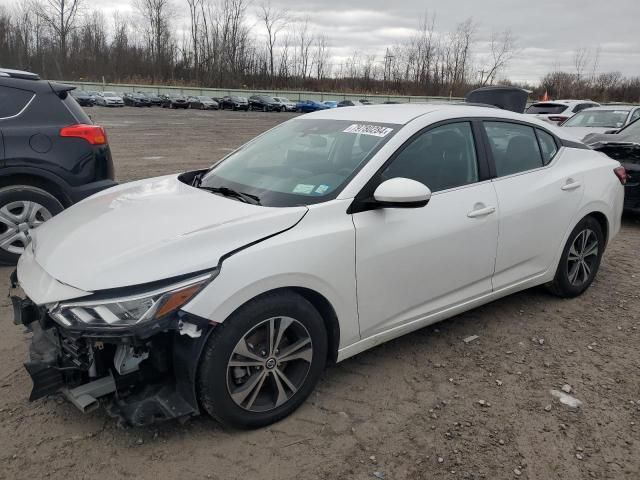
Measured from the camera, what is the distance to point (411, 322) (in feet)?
10.7

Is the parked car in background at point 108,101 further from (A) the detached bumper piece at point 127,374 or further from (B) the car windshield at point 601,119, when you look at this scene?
(A) the detached bumper piece at point 127,374

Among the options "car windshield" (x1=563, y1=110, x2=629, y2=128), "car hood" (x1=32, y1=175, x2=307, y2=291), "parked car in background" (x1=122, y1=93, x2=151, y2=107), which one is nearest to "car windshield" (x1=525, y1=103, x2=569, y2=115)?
"car windshield" (x1=563, y1=110, x2=629, y2=128)

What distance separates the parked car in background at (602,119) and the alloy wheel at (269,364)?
34.1ft

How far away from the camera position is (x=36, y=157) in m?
4.89

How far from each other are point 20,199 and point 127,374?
3.22 metres

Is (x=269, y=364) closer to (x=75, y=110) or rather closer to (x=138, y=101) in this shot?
(x=75, y=110)

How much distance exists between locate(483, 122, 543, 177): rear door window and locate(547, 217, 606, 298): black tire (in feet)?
2.42

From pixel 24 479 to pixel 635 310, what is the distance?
4450 mm

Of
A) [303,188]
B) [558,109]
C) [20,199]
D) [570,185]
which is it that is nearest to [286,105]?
[558,109]

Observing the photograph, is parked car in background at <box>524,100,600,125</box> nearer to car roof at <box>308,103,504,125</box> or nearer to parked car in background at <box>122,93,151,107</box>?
car roof at <box>308,103,504,125</box>

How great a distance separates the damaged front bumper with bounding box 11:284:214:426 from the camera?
239cm

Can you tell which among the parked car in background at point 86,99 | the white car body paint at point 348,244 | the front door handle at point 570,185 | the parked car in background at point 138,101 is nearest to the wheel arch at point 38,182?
the white car body paint at point 348,244

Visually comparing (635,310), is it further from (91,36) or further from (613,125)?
(91,36)

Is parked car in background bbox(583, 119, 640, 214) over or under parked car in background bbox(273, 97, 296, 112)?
over
